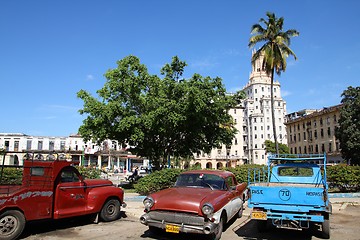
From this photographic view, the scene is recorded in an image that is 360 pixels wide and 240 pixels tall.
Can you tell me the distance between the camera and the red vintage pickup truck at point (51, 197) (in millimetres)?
7100

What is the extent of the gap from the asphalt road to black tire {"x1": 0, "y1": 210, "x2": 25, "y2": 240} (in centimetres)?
51

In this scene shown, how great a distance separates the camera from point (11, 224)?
278 inches

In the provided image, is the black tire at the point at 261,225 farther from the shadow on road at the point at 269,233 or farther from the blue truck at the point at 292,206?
the shadow on road at the point at 269,233

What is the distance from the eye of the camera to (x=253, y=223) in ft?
30.7

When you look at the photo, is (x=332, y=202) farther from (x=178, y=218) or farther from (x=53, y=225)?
(x=53, y=225)

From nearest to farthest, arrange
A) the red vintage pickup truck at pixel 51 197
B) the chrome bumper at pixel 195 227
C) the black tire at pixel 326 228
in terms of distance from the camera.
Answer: the chrome bumper at pixel 195 227 < the red vintage pickup truck at pixel 51 197 < the black tire at pixel 326 228

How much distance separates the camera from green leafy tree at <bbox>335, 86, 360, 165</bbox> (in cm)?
3931

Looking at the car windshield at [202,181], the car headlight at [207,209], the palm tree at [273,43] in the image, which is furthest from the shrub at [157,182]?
the palm tree at [273,43]

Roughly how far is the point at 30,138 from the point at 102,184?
238 feet

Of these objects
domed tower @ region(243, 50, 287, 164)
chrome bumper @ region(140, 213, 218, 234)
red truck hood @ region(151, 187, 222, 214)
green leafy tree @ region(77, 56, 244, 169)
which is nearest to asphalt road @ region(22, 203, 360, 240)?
chrome bumper @ region(140, 213, 218, 234)

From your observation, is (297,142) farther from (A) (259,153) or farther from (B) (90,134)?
(B) (90,134)

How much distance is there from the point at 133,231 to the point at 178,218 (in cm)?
216

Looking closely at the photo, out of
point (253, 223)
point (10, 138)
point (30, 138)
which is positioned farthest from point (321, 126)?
point (10, 138)

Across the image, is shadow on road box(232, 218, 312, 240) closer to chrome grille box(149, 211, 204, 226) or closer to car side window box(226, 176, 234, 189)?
car side window box(226, 176, 234, 189)
